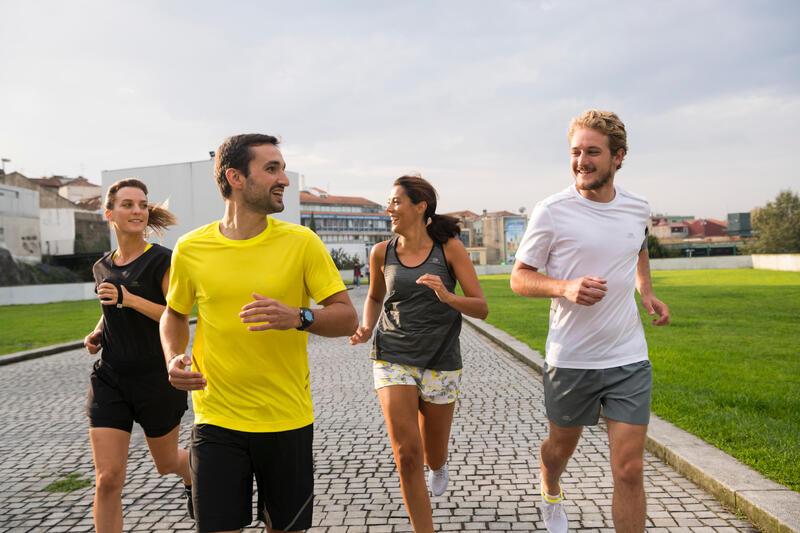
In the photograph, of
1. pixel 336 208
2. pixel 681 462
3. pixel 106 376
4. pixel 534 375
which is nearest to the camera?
pixel 106 376

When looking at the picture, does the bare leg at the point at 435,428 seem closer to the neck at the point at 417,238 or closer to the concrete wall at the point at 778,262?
the neck at the point at 417,238

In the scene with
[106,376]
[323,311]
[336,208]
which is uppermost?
[336,208]

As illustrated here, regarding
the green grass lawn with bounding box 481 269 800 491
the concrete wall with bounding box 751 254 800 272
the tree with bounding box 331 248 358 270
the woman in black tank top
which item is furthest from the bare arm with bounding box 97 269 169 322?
the concrete wall with bounding box 751 254 800 272

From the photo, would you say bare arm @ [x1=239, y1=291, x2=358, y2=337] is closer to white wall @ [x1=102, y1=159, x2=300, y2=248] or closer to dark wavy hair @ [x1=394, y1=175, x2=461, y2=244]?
dark wavy hair @ [x1=394, y1=175, x2=461, y2=244]

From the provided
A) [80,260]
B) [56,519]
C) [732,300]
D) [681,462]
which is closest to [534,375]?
[681,462]

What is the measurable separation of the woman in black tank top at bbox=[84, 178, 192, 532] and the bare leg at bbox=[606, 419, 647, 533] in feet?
7.48

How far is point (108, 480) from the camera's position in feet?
10.1

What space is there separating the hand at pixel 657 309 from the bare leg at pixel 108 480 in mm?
2750

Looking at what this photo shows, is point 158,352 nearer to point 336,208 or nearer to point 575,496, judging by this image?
point 575,496

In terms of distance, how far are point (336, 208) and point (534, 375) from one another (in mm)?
122529

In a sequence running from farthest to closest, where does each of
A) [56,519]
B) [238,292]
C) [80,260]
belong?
[80,260] → [56,519] → [238,292]

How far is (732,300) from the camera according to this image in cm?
2173

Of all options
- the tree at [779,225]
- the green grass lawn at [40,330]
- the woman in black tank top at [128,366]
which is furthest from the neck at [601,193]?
the tree at [779,225]

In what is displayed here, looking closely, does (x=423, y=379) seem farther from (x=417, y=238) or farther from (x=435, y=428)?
(x=417, y=238)
